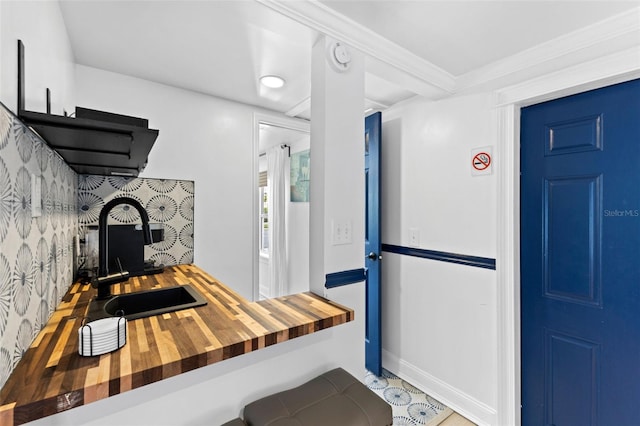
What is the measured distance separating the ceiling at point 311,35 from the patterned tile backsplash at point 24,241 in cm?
75

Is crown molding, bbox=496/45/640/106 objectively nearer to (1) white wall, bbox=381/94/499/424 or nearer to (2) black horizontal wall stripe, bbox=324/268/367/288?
(1) white wall, bbox=381/94/499/424

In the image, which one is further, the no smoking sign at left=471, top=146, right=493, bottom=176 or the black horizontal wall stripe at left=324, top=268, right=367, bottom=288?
the no smoking sign at left=471, top=146, right=493, bottom=176

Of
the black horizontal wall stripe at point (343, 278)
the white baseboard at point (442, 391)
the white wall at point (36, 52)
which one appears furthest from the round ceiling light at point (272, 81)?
the white baseboard at point (442, 391)

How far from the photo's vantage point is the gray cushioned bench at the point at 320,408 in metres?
0.96

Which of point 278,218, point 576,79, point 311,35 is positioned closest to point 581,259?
point 576,79

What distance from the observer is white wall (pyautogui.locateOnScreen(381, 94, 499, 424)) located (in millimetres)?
1900

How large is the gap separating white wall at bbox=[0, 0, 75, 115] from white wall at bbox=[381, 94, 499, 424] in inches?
82.6

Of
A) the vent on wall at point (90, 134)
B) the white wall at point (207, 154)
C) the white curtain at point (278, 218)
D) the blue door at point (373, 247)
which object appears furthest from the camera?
the white curtain at point (278, 218)

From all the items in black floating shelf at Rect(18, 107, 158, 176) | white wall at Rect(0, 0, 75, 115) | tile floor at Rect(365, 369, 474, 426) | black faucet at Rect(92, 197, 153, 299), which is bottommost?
tile floor at Rect(365, 369, 474, 426)

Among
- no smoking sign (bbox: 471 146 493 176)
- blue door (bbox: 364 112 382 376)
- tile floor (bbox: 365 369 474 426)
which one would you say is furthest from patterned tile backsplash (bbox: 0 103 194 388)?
no smoking sign (bbox: 471 146 493 176)

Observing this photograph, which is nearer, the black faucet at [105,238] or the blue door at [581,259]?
the black faucet at [105,238]

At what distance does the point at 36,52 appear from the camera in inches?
37.1

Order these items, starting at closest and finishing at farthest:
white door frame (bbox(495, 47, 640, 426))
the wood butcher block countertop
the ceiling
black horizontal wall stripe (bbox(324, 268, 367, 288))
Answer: the wood butcher block countertop < the ceiling < black horizontal wall stripe (bbox(324, 268, 367, 288)) < white door frame (bbox(495, 47, 640, 426))

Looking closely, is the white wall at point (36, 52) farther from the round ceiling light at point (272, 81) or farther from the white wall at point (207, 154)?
the round ceiling light at point (272, 81)
